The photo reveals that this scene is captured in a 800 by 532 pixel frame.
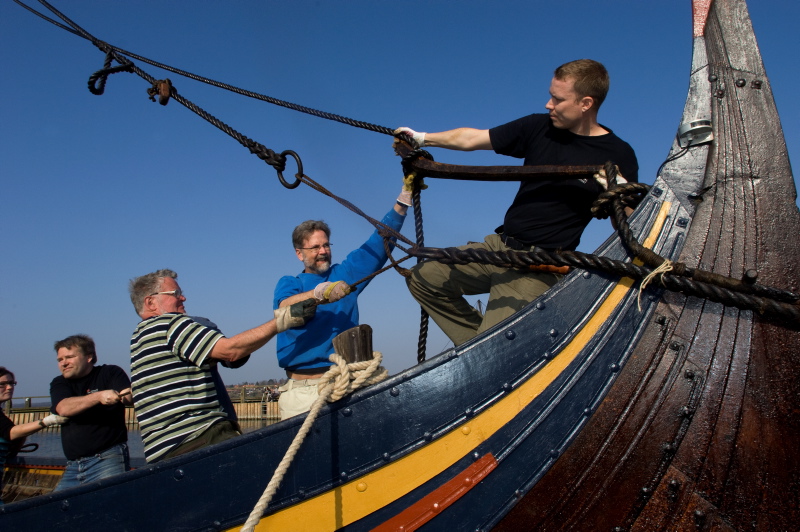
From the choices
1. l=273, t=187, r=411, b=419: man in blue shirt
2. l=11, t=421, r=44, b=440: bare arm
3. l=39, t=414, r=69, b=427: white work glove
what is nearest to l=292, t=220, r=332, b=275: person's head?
l=273, t=187, r=411, b=419: man in blue shirt

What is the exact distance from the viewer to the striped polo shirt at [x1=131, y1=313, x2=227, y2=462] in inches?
107

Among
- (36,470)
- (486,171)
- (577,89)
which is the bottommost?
(36,470)

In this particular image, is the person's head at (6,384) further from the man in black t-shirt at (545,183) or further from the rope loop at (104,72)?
the man in black t-shirt at (545,183)

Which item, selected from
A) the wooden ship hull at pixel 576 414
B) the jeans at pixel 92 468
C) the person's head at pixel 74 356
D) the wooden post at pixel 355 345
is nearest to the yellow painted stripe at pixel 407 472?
the wooden ship hull at pixel 576 414

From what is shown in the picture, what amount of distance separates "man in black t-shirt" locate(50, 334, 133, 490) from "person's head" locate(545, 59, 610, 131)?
3.37m

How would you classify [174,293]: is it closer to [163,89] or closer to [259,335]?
[259,335]

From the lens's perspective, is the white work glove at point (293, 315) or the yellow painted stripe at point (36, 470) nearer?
the white work glove at point (293, 315)

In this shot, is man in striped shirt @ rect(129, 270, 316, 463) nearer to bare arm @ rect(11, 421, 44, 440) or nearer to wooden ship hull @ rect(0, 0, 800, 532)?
wooden ship hull @ rect(0, 0, 800, 532)

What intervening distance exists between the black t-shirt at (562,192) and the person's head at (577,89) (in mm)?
145

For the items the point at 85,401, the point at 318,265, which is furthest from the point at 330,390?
the point at 85,401

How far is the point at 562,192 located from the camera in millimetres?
2816

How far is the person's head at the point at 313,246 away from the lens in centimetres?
429

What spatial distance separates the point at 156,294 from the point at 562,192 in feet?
7.51

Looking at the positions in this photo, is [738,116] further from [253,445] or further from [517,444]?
[253,445]
